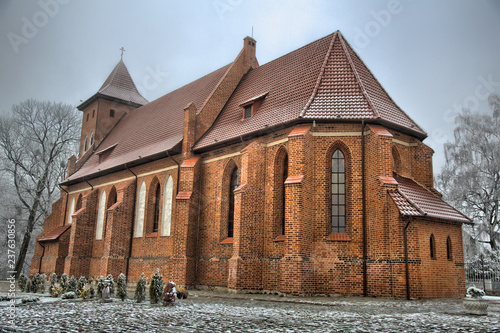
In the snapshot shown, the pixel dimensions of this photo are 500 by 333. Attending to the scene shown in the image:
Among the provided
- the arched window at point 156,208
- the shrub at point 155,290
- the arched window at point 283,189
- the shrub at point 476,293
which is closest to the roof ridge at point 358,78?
Answer: the arched window at point 283,189

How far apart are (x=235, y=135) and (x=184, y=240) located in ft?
16.7

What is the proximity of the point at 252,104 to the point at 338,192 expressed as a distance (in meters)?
6.41

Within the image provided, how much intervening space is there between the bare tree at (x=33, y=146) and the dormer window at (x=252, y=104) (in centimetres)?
2029

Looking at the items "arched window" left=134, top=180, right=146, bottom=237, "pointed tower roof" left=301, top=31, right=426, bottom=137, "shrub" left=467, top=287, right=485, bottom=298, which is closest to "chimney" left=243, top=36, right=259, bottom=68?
"pointed tower roof" left=301, top=31, right=426, bottom=137

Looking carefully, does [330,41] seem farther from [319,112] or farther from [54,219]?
[54,219]

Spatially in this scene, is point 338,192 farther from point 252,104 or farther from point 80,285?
point 80,285

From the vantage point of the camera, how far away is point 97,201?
1128 inches

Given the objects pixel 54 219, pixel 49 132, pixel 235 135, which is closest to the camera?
pixel 235 135

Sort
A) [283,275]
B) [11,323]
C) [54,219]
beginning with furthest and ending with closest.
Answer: [54,219] < [283,275] < [11,323]

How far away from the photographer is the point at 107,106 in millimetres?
35031

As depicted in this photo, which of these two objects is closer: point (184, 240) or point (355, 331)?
point (355, 331)

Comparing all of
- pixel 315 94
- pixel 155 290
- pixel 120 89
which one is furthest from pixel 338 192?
pixel 120 89

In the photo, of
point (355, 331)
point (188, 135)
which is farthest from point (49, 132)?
point (355, 331)

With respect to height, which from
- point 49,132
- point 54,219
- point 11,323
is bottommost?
point 11,323
